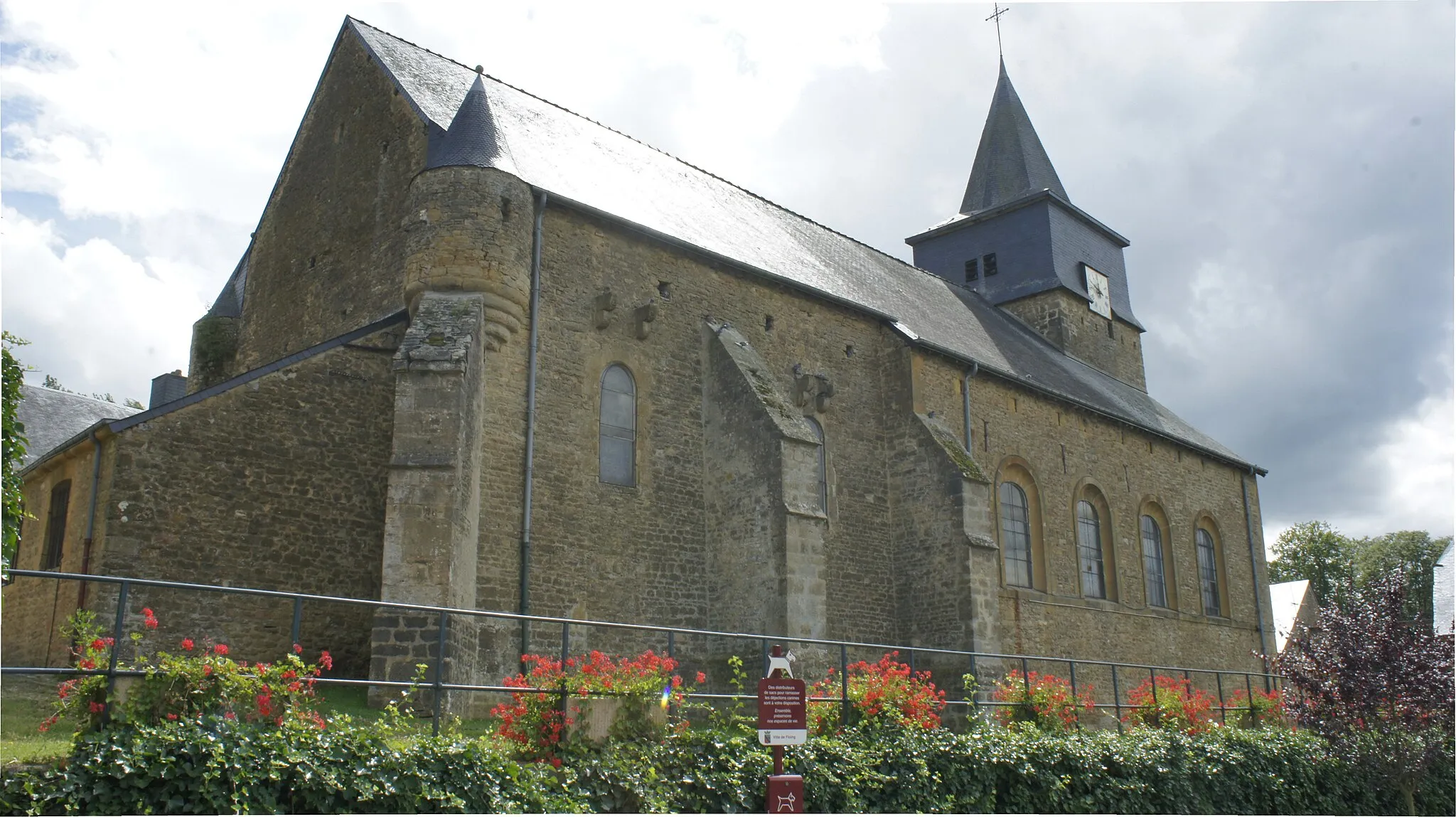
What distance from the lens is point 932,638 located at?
18.0 meters

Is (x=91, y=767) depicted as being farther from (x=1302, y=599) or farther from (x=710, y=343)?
(x=1302, y=599)

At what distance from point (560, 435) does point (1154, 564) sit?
16.3 metres

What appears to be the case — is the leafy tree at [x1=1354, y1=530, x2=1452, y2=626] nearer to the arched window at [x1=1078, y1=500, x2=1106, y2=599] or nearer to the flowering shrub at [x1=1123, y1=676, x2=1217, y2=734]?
the arched window at [x1=1078, y1=500, x2=1106, y2=599]

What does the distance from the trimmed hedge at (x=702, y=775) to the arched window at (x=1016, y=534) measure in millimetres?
6203

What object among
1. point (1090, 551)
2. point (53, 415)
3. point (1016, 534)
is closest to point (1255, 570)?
point (1090, 551)

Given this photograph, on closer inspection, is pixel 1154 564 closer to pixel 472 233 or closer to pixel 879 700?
pixel 879 700

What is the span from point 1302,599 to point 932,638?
29549 mm

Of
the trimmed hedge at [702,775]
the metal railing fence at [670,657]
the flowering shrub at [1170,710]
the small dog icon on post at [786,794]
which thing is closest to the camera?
the trimmed hedge at [702,775]

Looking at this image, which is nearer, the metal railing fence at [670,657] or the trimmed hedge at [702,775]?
the trimmed hedge at [702,775]

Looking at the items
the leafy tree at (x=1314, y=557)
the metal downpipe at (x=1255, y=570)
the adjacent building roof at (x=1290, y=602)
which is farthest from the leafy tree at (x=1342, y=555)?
the metal downpipe at (x=1255, y=570)

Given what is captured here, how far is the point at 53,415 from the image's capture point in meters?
21.0

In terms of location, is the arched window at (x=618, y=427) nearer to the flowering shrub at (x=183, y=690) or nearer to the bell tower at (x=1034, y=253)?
the flowering shrub at (x=183, y=690)

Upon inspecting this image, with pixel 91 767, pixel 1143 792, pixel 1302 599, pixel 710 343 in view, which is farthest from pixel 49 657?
pixel 1302 599

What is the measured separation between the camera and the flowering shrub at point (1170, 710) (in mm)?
14578
